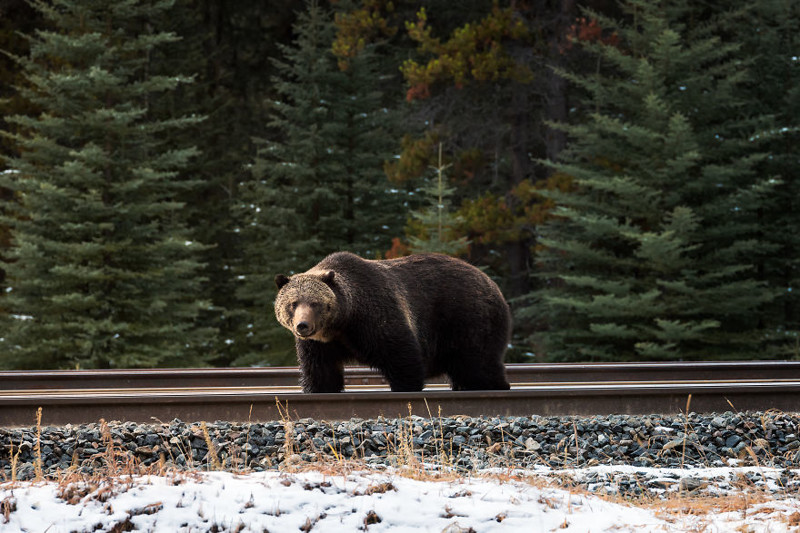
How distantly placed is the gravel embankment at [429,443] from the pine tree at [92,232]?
44.7 feet

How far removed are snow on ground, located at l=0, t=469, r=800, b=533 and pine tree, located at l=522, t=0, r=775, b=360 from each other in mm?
13625

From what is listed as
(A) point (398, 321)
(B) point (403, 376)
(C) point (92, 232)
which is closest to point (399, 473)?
(B) point (403, 376)

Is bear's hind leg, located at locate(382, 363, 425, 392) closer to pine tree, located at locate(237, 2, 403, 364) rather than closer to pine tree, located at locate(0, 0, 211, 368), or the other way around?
pine tree, located at locate(0, 0, 211, 368)

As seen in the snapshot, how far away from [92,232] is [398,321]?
14.6 m

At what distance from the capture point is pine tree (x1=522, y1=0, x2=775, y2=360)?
20.2 m

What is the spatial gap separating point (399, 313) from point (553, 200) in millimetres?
15603

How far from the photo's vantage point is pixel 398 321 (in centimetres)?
898

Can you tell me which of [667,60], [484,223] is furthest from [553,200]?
[667,60]

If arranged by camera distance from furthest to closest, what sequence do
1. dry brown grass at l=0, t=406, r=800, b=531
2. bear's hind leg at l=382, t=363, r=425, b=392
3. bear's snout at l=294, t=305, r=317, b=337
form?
bear's hind leg at l=382, t=363, r=425, b=392
bear's snout at l=294, t=305, r=317, b=337
dry brown grass at l=0, t=406, r=800, b=531

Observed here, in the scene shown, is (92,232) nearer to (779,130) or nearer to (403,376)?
(403,376)

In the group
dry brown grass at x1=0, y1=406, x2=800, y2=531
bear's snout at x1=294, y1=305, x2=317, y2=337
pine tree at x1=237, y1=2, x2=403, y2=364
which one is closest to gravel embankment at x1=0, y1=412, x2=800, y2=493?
dry brown grass at x1=0, y1=406, x2=800, y2=531

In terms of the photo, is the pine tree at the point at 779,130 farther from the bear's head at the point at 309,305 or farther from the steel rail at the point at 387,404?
the bear's head at the point at 309,305

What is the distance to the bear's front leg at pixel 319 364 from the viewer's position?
29.7 feet

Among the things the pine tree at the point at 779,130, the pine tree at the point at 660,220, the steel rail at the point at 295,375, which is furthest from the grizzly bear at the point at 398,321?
the pine tree at the point at 779,130
